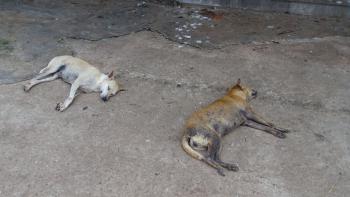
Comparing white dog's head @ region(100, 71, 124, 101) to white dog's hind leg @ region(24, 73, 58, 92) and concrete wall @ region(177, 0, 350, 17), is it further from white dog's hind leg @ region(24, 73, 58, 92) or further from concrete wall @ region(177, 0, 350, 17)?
concrete wall @ region(177, 0, 350, 17)

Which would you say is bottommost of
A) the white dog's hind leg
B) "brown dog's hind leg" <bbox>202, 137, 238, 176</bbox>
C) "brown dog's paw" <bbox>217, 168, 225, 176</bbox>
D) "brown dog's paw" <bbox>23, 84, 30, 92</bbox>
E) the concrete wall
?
"brown dog's paw" <bbox>217, 168, 225, 176</bbox>

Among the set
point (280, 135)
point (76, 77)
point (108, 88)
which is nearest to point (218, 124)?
point (280, 135)

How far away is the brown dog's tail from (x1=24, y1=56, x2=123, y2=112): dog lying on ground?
4.30ft

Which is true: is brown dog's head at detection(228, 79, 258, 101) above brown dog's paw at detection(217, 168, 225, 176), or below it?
above

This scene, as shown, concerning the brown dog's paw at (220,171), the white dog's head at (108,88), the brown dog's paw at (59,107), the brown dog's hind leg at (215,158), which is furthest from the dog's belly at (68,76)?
the brown dog's paw at (220,171)

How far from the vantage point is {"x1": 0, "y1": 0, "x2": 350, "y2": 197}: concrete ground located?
4008 mm

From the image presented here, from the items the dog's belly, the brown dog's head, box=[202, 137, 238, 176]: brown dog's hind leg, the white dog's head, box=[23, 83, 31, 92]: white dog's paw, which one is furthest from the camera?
the dog's belly

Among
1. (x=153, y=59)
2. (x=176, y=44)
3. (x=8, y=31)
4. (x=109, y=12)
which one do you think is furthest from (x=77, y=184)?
(x=109, y=12)

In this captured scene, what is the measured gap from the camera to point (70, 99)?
512 centimetres

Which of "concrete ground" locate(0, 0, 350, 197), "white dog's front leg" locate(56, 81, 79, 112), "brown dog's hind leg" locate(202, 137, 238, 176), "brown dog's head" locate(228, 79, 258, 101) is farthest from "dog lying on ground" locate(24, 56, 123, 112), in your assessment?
"brown dog's hind leg" locate(202, 137, 238, 176)

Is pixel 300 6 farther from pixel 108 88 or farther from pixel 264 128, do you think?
pixel 108 88

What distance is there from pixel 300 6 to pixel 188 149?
441cm

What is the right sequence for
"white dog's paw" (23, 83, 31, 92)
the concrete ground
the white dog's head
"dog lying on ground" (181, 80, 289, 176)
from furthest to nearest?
1. "white dog's paw" (23, 83, 31, 92)
2. the white dog's head
3. "dog lying on ground" (181, 80, 289, 176)
4. the concrete ground

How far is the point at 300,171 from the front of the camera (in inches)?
165
